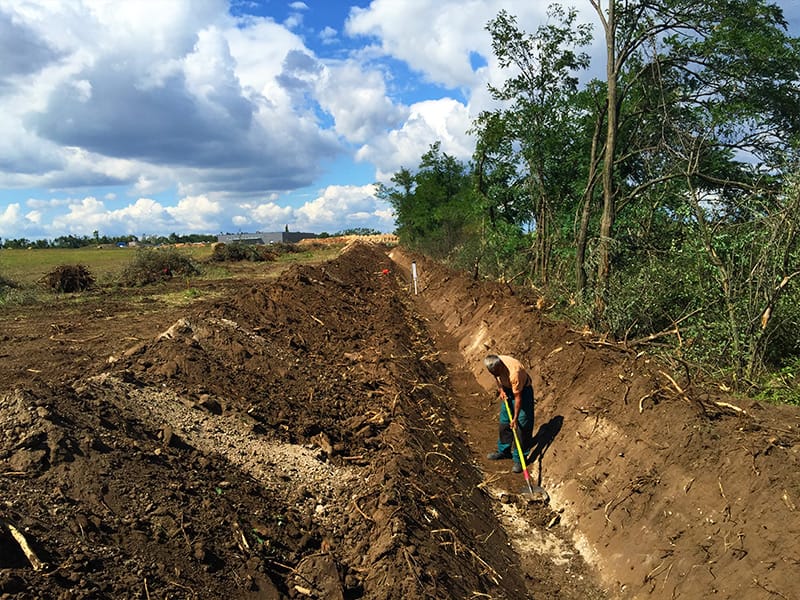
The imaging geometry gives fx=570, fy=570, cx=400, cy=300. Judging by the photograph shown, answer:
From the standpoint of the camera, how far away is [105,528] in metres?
3.94

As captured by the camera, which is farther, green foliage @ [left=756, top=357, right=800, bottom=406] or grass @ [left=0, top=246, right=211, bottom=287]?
grass @ [left=0, top=246, right=211, bottom=287]

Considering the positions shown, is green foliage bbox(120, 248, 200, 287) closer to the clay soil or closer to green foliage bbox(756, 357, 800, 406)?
the clay soil

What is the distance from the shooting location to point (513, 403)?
7.60m

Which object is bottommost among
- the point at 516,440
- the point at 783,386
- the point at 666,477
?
the point at 516,440

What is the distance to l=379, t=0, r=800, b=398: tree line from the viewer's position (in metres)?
6.86

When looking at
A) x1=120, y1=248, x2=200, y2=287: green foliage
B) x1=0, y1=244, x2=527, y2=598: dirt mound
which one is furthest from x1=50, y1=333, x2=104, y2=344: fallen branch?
→ x1=120, y1=248, x2=200, y2=287: green foliage

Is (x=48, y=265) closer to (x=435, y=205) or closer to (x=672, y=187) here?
(x=435, y=205)

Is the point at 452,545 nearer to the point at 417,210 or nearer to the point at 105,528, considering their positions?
the point at 105,528

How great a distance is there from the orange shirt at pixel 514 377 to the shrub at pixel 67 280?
66.9 ft

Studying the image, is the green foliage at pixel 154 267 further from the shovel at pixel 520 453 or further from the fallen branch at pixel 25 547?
the fallen branch at pixel 25 547

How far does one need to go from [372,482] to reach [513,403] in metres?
2.50

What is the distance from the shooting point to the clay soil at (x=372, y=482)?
4.00 meters

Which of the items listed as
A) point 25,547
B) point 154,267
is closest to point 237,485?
point 25,547

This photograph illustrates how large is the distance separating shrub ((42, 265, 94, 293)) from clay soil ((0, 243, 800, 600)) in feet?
44.2
